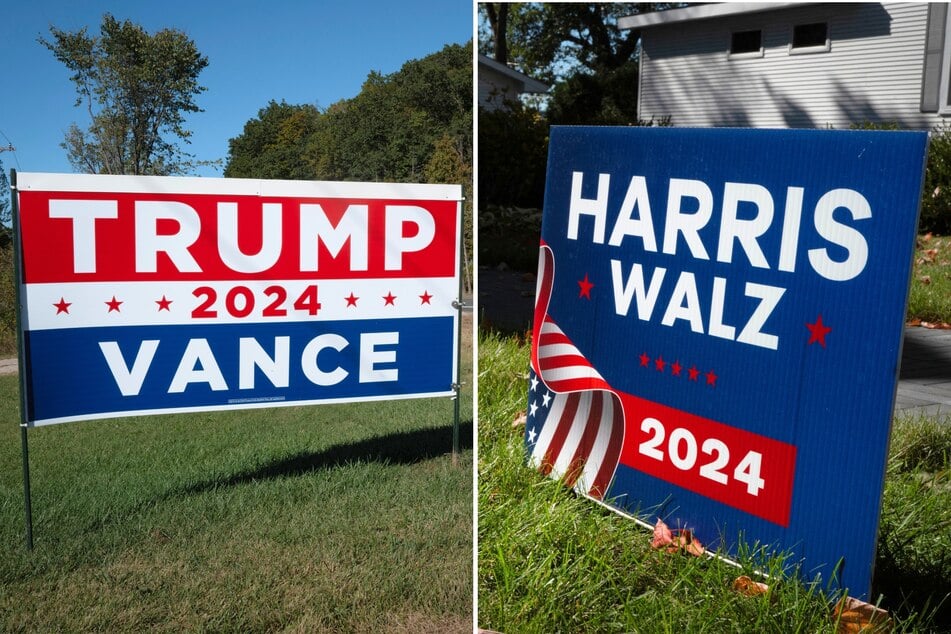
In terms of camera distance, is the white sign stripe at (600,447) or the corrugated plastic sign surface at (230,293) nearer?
the white sign stripe at (600,447)

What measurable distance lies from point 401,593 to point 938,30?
17.3 m

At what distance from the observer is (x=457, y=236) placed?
196 inches

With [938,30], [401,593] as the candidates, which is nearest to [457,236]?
[401,593]

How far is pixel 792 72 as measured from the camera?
1969 cm

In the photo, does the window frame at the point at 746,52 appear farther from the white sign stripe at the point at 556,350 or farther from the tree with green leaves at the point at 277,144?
the white sign stripe at the point at 556,350

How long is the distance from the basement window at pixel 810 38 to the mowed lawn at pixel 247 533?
52.1 feet

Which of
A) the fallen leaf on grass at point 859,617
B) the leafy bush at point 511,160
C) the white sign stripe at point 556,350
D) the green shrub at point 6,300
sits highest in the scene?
the leafy bush at point 511,160

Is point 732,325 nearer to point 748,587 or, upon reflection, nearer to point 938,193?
point 748,587

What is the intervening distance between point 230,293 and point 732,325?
8.36ft

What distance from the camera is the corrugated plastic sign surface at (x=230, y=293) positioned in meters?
4.20

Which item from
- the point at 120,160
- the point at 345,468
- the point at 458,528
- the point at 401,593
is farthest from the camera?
the point at 120,160

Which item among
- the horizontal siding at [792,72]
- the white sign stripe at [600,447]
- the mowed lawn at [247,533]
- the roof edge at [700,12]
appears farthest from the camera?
the roof edge at [700,12]

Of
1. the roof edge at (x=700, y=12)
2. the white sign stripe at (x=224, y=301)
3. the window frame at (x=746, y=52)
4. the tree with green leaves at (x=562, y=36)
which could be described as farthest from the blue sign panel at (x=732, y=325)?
the tree with green leaves at (x=562, y=36)

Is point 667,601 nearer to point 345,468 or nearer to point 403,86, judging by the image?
point 345,468
